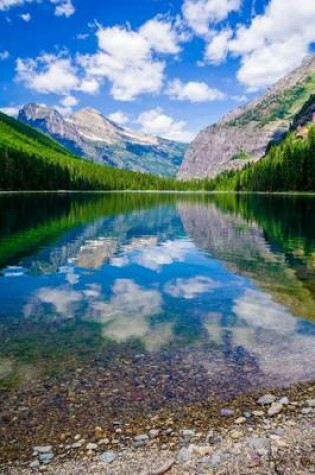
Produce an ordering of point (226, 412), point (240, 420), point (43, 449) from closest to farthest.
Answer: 1. point (43, 449)
2. point (240, 420)
3. point (226, 412)

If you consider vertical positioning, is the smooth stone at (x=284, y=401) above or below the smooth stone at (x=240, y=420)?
above

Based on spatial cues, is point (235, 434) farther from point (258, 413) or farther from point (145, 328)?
point (145, 328)

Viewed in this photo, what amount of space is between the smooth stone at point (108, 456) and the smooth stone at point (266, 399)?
4662mm

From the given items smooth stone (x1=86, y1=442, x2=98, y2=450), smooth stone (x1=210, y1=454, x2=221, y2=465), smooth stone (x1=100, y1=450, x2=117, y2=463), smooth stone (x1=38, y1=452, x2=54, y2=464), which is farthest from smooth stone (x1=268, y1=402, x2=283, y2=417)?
smooth stone (x1=38, y1=452, x2=54, y2=464)

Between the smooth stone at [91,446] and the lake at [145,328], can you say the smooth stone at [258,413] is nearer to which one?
the lake at [145,328]

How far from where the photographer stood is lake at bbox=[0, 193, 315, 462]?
13094 mm

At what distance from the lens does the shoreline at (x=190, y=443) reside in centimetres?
945

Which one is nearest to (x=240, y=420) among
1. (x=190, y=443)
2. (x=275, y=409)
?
(x=275, y=409)

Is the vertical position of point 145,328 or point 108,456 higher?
point 108,456

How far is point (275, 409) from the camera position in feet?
38.8

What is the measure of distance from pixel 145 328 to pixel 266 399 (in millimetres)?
7535

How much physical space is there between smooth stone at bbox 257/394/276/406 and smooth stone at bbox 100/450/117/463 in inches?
184

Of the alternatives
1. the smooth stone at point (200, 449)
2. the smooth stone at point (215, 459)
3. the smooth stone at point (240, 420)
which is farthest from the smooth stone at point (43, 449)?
the smooth stone at point (240, 420)

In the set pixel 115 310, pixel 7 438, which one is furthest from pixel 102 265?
pixel 7 438
